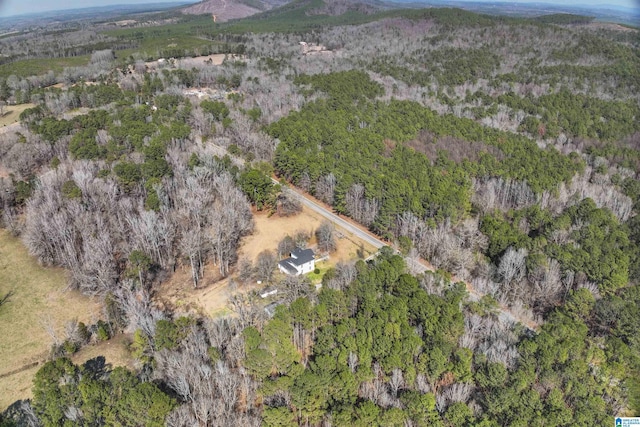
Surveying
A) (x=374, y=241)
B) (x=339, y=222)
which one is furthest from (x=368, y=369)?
(x=339, y=222)

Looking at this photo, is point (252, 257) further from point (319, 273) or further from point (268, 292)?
point (319, 273)

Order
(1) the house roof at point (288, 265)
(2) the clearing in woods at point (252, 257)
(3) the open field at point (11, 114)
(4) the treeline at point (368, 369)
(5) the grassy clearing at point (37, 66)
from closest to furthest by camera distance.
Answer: (4) the treeline at point (368, 369) → (2) the clearing in woods at point (252, 257) → (1) the house roof at point (288, 265) → (3) the open field at point (11, 114) → (5) the grassy clearing at point (37, 66)

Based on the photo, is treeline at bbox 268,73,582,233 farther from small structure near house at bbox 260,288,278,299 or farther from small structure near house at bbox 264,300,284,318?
small structure near house at bbox 264,300,284,318

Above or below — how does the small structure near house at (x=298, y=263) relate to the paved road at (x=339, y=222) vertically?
above

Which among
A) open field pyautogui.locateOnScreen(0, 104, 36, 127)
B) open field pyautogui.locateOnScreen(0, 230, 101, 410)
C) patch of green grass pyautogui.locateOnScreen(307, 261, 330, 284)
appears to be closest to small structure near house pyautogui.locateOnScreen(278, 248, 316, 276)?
patch of green grass pyautogui.locateOnScreen(307, 261, 330, 284)

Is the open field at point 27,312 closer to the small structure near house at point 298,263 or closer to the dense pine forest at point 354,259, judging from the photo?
the dense pine forest at point 354,259

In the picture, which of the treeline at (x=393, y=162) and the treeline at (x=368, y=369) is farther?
the treeline at (x=393, y=162)

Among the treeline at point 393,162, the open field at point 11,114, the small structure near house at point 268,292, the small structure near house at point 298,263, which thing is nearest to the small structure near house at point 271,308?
the small structure near house at point 268,292

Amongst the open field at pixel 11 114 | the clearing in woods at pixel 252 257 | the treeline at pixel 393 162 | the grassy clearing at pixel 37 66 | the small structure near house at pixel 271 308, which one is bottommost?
the clearing in woods at pixel 252 257
